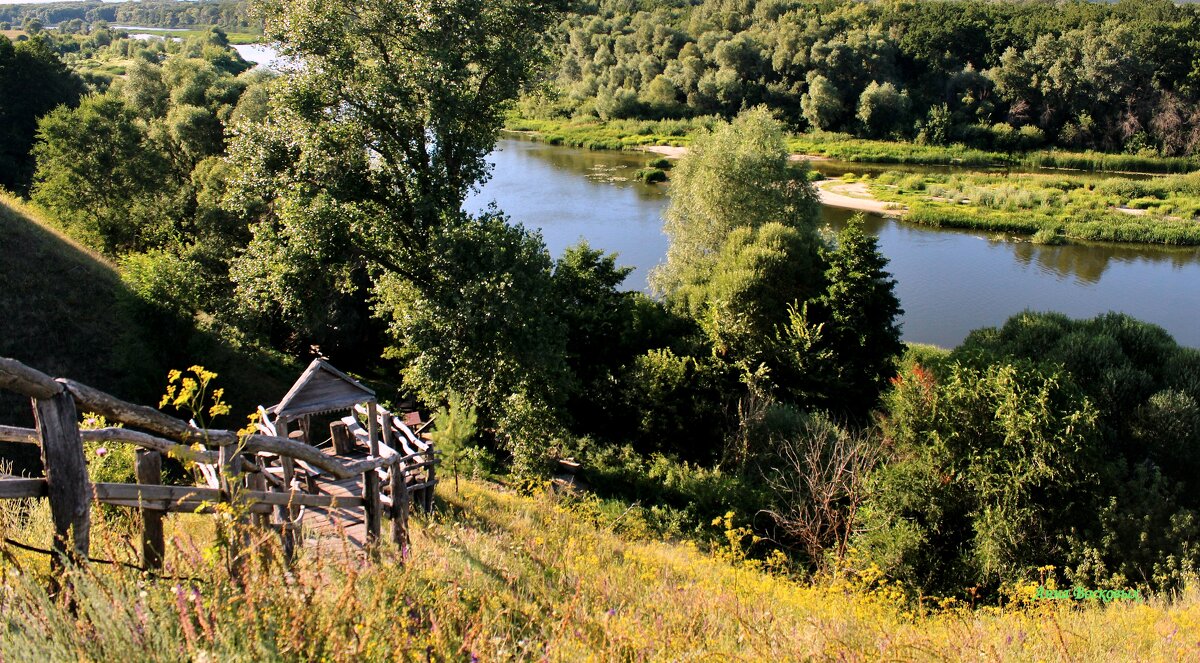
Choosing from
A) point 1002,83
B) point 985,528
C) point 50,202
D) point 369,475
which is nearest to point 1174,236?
point 1002,83

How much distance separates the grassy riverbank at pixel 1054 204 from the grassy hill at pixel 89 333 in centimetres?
3321

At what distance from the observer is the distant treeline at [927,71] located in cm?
5525

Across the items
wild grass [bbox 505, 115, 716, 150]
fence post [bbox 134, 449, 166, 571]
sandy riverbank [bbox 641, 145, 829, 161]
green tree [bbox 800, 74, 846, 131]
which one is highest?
green tree [bbox 800, 74, 846, 131]

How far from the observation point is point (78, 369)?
568 inches

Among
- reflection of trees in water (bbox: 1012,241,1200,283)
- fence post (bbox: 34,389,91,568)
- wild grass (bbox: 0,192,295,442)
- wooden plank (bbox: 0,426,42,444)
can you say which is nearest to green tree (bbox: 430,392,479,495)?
wild grass (bbox: 0,192,295,442)

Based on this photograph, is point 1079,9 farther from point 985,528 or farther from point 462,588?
point 462,588

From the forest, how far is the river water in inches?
265

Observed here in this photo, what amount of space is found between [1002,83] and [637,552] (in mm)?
61899

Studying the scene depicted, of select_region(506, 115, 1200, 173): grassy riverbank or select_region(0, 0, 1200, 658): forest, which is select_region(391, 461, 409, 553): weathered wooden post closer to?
select_region(0, 0, 1200, 658): forest

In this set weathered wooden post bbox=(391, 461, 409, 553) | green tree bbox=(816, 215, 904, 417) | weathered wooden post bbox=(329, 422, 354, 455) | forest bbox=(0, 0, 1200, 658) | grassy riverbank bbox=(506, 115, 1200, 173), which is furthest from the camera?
grassy riverbank bbox=(506, 115, 1200, 173)

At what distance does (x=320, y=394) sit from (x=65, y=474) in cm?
560

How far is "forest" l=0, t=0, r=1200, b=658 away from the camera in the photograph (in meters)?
10.9

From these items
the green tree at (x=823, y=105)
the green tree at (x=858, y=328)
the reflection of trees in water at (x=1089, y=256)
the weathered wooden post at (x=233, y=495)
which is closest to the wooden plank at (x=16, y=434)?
the weathered wooden post at (x=233, y=495)

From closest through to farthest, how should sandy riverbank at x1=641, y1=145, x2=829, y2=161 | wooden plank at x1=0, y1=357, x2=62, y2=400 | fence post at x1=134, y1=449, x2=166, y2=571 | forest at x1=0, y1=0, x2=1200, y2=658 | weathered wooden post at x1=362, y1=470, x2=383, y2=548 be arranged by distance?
wooden plank at x1=0, y1=357, x2=62, y2=400, fence post at x1=134, y1=449, x2=166, y2=571, weathered wooden post at x1=362, y1=470, x2=383, y2=548, forest at x1=0, y1=0, x2=1200, y2=658, sandy riverbank at x1=641, y1=145, x2=829, y2=161
